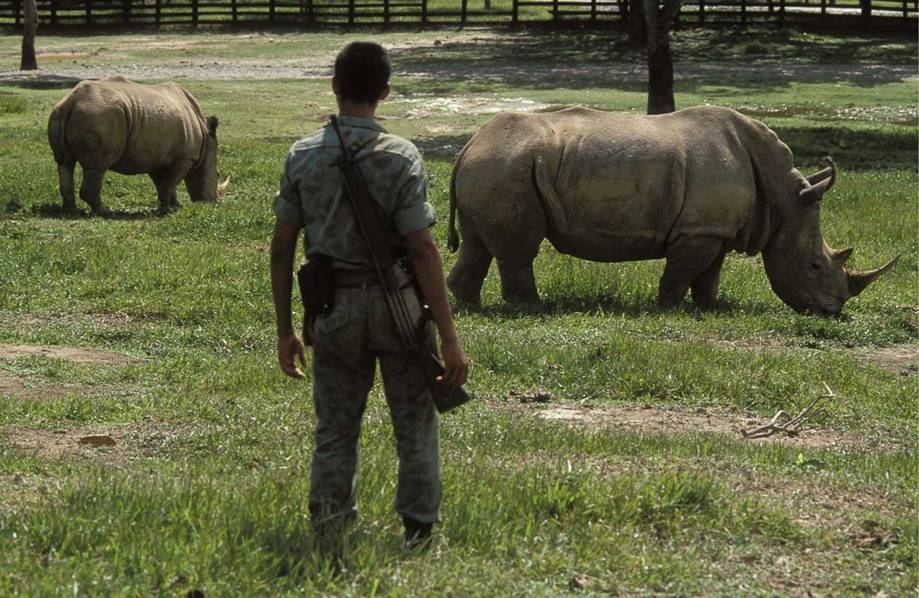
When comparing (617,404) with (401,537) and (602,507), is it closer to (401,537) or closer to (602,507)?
(602,507)

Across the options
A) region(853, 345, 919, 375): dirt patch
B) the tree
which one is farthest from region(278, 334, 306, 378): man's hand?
the tree

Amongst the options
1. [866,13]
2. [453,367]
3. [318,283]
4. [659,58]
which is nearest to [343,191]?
[318,283]

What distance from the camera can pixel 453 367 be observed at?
602 cm

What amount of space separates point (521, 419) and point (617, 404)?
1.11 metres

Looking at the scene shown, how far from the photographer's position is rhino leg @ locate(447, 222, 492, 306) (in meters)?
13.6

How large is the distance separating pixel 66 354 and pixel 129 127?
8094mm

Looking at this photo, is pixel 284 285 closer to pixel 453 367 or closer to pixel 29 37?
pixel 453 367

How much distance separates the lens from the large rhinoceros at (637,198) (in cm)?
1323

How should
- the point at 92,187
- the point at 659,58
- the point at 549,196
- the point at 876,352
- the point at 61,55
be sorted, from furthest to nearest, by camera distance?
the point at 61,55
the point at 659,58
the point at 92,187
the point at 549,196
the point at 876,352

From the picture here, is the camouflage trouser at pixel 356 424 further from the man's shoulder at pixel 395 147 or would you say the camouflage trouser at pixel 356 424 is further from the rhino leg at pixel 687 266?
the rhino leg at pixel 687 266

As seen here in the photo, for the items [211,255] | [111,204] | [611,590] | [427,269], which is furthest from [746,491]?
[111,204]

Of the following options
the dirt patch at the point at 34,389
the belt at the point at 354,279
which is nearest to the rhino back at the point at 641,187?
the dirt patch at the point at 34,389

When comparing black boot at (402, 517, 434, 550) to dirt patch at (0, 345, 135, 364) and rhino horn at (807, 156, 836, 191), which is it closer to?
dirt patch at (0, 345, 135, 364)

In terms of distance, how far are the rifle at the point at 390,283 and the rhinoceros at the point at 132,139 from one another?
1305cm
